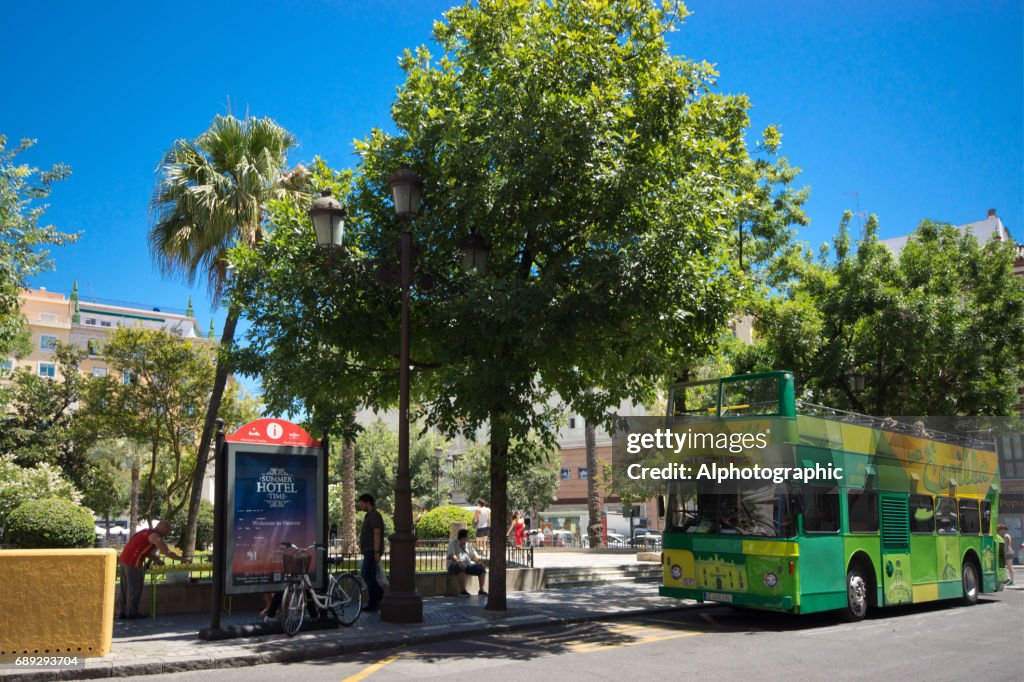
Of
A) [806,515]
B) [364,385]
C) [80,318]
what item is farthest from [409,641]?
[80,318]

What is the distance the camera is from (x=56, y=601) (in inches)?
364

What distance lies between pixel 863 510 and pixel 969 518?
17.5ft

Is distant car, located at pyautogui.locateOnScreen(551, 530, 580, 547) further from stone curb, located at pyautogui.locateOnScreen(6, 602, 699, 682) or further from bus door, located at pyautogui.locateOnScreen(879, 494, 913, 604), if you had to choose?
stone curb, located at pyautogui.locateOnScreen(6, 602, 699, 682)

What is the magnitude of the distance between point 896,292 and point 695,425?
420 inches

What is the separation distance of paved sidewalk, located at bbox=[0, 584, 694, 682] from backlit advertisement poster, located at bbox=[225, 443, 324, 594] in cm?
90

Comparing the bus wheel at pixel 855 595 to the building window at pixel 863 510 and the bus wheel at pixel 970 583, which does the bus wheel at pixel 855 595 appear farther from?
the bus wheel at pixel 970 583

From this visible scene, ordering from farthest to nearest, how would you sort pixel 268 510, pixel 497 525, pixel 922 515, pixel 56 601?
pixel 922 515, pixel 497 525, pixel 268 510, pixel 56 601

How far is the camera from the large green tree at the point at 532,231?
41.3 feet

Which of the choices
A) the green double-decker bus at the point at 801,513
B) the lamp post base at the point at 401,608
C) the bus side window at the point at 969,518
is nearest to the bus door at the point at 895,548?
the green double-decker bus at the point at 801,513

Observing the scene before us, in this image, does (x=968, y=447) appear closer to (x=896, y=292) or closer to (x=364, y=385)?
(x=896, y=292)

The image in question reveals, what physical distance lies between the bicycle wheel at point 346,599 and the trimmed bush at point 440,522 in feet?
35.2

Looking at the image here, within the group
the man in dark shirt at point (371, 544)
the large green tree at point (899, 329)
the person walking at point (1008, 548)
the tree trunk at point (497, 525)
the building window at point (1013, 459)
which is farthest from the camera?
the building window at point (1013, 459)

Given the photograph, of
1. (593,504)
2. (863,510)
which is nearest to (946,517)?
(863,510)

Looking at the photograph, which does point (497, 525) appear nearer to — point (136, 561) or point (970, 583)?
point (136, 561)
